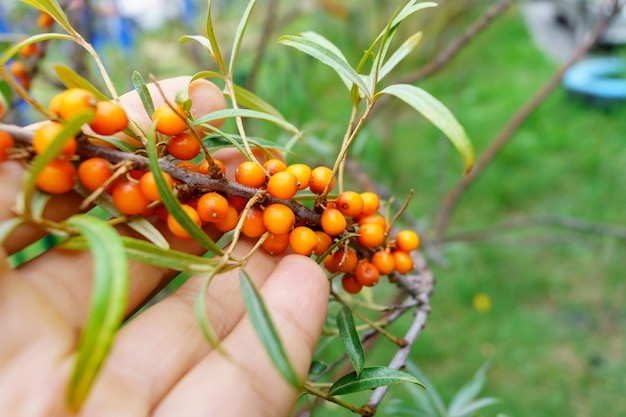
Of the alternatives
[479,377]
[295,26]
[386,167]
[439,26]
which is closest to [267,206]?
[479,377]

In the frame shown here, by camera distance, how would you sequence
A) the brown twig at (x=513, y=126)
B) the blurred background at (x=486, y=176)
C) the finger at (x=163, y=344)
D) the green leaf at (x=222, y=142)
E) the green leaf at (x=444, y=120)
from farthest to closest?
the blurred background at (x=486, y=176), the brown twig at (x=513, y=126), the green leaf at (x=222, y=142), the finger at (x=163, y=344), the green leaf at (x=444, y=120)

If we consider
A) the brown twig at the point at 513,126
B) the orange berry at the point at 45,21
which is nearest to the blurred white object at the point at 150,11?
the orange berry at the point at 45,21

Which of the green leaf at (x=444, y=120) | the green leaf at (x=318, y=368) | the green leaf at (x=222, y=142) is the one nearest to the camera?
the green leaf at (x=444, y=120)

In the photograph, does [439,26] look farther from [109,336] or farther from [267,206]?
[109,336]

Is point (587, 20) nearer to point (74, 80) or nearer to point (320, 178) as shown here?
point (320, 178)

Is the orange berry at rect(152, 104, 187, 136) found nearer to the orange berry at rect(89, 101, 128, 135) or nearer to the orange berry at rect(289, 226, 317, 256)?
the orange berry at rect(89, 101, 128, 135)

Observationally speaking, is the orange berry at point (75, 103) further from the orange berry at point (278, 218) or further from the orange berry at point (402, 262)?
the orange berry at point (402, 262)

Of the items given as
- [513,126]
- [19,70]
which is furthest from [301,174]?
[513,126]

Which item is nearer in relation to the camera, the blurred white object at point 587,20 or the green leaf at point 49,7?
the green leaf at point 49,7
